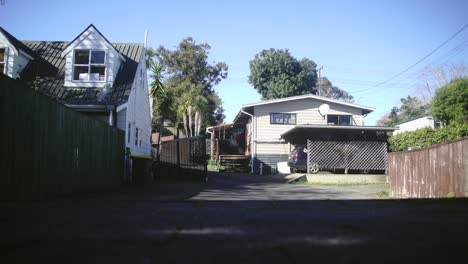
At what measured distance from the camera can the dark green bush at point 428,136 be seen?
17156 millimetres

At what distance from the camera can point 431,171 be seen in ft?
28.7

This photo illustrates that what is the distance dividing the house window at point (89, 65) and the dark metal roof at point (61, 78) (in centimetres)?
64

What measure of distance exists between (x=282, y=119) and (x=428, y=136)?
30.1 ft

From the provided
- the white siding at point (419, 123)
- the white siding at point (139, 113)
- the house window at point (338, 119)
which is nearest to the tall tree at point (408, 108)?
the white siding at point (419, 123)

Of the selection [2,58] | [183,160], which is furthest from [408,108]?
[2,58]

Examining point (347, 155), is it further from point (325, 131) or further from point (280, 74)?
point (280, 74)

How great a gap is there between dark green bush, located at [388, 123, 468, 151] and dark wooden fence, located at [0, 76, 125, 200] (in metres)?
15.5

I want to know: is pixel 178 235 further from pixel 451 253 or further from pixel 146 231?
pixel 451 253

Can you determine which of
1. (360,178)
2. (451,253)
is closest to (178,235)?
(451,253)

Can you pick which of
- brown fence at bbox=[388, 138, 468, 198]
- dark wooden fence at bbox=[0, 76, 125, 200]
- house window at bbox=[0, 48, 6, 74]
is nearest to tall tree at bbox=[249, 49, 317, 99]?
house window at bbox=[0, 48, 6, 74]

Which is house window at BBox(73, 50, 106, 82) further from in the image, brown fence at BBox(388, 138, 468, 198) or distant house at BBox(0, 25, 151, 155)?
brown fence at BBox(388, 138, 468, 198)

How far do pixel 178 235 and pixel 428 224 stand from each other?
244cm

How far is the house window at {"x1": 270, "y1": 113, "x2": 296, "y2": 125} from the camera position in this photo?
974 inches

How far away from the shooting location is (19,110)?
634cm
